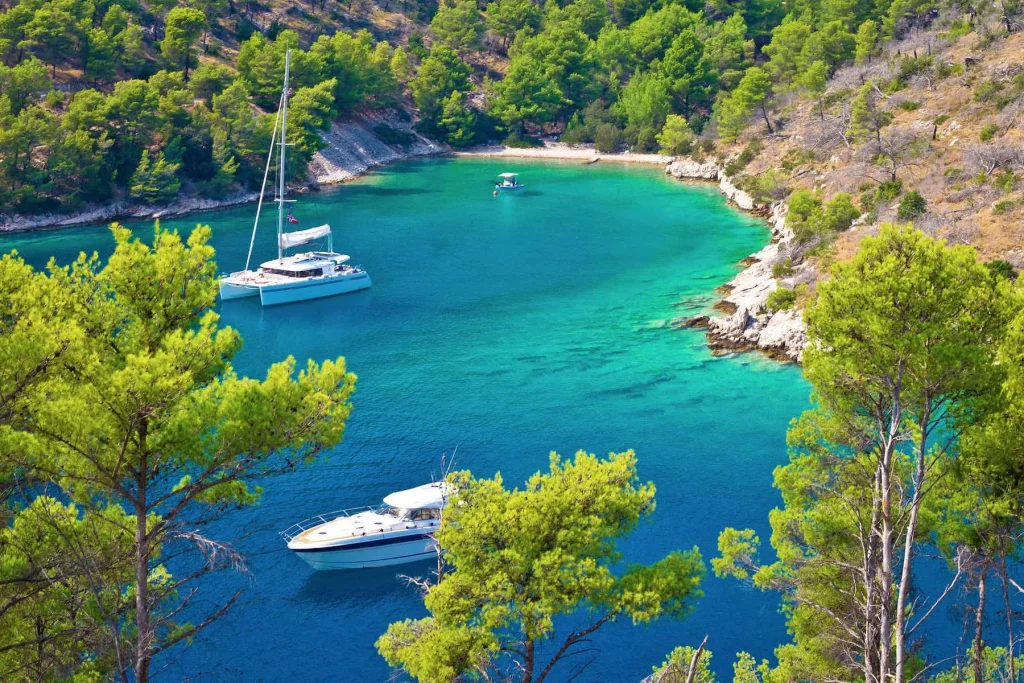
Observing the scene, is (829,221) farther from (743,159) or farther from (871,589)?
(871,589)

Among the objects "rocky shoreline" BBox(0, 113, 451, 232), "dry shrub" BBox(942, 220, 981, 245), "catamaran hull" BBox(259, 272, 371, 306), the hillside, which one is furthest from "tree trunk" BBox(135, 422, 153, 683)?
"rocky shoreline" BBox(0, 113, 451, 232)

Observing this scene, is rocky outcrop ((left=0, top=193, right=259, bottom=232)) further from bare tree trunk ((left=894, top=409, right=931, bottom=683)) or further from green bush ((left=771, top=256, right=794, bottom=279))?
bare tree trunk ((left=894, top=409, right=931, bottom=683))

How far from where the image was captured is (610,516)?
2412cm

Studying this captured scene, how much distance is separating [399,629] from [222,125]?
3459 inches

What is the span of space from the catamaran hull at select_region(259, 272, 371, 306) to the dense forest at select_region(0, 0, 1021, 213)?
99.5ft

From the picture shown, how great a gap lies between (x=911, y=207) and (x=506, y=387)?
30.6 metres

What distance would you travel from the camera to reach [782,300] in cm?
6112

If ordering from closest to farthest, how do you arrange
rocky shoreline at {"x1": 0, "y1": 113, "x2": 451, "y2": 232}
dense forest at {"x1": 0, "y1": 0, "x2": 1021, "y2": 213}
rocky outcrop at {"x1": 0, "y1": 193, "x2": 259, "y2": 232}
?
rocky outcrop at {"x1": 0, "y1": 193, "x2": 259, "y2": 232} < rocky shoreline at {"x1": 0, "y1": 113, "x2": 451, "y2": 232} < dense forest at {"x1": 0, "y1": 0, "x2": 1021, "y2": 213}

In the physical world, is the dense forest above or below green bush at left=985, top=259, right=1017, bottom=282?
above

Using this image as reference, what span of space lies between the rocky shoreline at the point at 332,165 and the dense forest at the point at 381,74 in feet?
4.13

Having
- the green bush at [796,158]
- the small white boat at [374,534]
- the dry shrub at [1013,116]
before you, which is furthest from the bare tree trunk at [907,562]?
the green bush at [796,158]

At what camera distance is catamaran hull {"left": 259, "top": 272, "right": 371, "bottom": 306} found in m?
71.1

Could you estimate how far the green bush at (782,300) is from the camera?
200 feet

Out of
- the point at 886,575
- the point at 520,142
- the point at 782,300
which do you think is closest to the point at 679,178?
the point at 520,142
